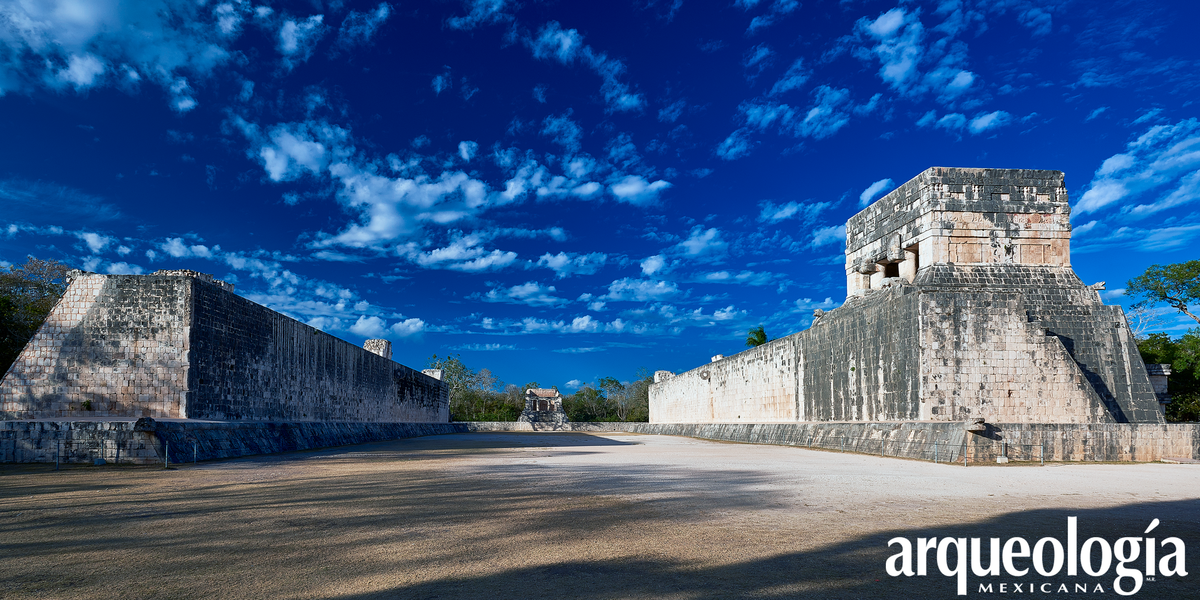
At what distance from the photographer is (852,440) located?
47.6ft

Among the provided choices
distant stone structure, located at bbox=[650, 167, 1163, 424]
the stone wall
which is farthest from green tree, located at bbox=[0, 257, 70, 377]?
distant stone structure, located at bbox=[650, 167, 1163, 424]

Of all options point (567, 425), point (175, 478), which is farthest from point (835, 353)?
point (567, 425)

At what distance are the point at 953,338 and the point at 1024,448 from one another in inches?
103

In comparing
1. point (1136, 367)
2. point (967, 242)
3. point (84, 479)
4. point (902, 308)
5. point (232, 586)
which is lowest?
point (84, 479)

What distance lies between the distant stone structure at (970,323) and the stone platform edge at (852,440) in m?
0.87

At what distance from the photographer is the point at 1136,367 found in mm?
13820

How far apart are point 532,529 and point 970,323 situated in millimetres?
11746

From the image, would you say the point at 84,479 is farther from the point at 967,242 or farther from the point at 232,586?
the point at 967,242

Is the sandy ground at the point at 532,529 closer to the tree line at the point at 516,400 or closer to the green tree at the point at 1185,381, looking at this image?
the green tree at the point at 1185,381

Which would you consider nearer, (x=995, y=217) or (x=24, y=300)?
(x=995, y=217)

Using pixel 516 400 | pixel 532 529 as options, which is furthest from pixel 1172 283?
pixel 516 400

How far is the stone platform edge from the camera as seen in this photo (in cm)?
961

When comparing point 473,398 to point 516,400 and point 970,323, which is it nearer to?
point 516,400

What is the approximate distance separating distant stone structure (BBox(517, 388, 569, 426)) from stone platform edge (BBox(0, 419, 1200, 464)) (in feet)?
107
